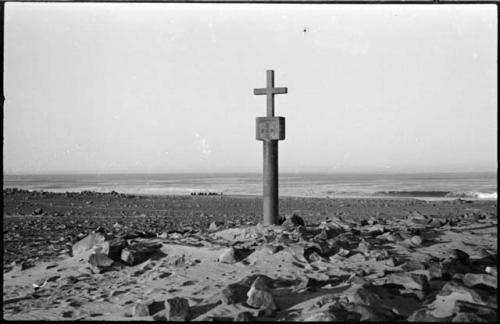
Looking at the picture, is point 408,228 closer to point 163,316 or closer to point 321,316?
point 321,316

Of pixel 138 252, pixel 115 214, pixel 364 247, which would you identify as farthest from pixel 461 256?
pixel 115 214

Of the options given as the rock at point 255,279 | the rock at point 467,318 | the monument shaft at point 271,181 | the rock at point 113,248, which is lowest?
the rock at point 467,318

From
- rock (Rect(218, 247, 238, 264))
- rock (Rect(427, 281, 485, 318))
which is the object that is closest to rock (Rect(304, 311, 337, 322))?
rock (Rect(427, 281, 485, 318))

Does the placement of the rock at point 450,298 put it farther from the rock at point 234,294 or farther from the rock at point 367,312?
the rock at point 234,294

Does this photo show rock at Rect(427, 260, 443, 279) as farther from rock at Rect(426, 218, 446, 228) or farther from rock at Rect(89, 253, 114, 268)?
rock at Rect(89, 253, 114, 268)

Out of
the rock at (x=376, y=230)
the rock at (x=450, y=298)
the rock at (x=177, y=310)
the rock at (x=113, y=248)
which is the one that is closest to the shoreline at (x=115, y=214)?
the rock at (x=113, y=248)
